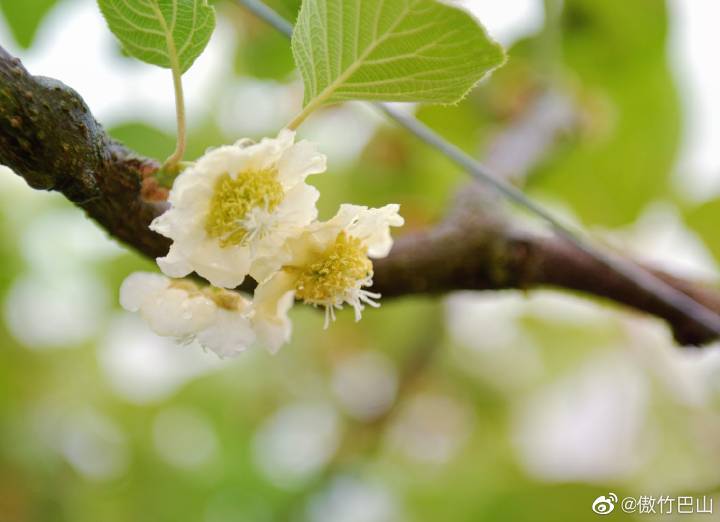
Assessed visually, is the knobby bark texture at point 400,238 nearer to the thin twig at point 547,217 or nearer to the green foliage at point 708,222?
the thin twig at point 547,217

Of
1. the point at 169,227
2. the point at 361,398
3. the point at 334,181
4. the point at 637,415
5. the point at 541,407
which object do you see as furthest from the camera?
the point at 541,407

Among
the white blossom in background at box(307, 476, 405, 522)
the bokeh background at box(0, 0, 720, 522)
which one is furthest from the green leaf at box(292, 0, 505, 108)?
the white blossom in background at box(307, 476, 405, 522)

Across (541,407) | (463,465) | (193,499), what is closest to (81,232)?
(193,499)

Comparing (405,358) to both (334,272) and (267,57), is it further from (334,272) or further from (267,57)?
(334,272)

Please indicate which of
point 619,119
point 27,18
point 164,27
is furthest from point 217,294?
point 619,119

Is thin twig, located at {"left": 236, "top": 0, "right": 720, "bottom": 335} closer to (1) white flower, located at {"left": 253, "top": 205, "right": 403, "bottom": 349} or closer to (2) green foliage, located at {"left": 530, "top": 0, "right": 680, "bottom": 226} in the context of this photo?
(1) white flower, located at {"left": 253, "top": 205, "right": 403, "bottom": 349}

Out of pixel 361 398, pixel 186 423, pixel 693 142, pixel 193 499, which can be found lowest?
pixel 193 499

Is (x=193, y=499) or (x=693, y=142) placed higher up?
(x=693, y=142)

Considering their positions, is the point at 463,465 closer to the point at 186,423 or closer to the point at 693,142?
the point at 186,423
